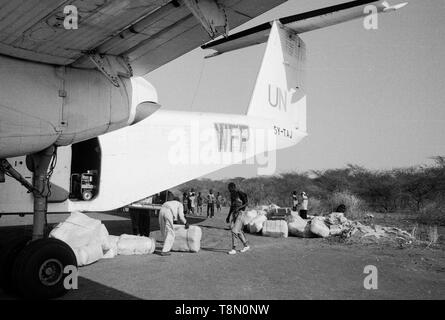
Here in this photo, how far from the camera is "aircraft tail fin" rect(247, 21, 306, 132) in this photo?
10.7 m

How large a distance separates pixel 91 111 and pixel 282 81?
282 inches

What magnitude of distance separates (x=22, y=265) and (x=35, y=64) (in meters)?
2.57

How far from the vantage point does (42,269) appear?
488cm

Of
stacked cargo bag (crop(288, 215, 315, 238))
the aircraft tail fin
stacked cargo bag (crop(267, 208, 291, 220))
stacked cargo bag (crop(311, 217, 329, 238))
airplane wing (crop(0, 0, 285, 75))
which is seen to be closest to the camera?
airplane wing (crop(0, 0, 285, 75))

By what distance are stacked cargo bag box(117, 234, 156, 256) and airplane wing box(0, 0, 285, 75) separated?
13.1 ft

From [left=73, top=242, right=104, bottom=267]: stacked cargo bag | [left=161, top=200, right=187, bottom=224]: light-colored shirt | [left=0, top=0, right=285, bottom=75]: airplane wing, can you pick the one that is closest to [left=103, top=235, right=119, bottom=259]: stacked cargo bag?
[left=73, top=242, right=104, bottom=267]: stacked cargo bag

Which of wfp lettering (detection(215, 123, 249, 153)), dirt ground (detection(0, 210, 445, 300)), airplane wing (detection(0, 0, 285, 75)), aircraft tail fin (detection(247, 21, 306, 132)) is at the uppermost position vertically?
aircraft tail fin (detection(247, 21, 306, 132))

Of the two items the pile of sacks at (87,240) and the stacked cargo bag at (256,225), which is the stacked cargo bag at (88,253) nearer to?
the pile of sacks at (87,240)

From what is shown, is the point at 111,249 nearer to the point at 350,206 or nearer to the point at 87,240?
the point at 87,240

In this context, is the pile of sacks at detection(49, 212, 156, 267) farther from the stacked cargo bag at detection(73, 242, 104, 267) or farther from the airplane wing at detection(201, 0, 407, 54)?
the airplane wing at detection(201, 0, 407, 54)

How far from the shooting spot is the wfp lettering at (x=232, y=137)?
9.95m

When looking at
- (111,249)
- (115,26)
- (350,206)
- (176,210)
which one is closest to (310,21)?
(176,210)

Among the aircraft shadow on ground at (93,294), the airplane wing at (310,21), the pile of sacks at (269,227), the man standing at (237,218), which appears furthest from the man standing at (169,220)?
the airplane wing at (310,21)
